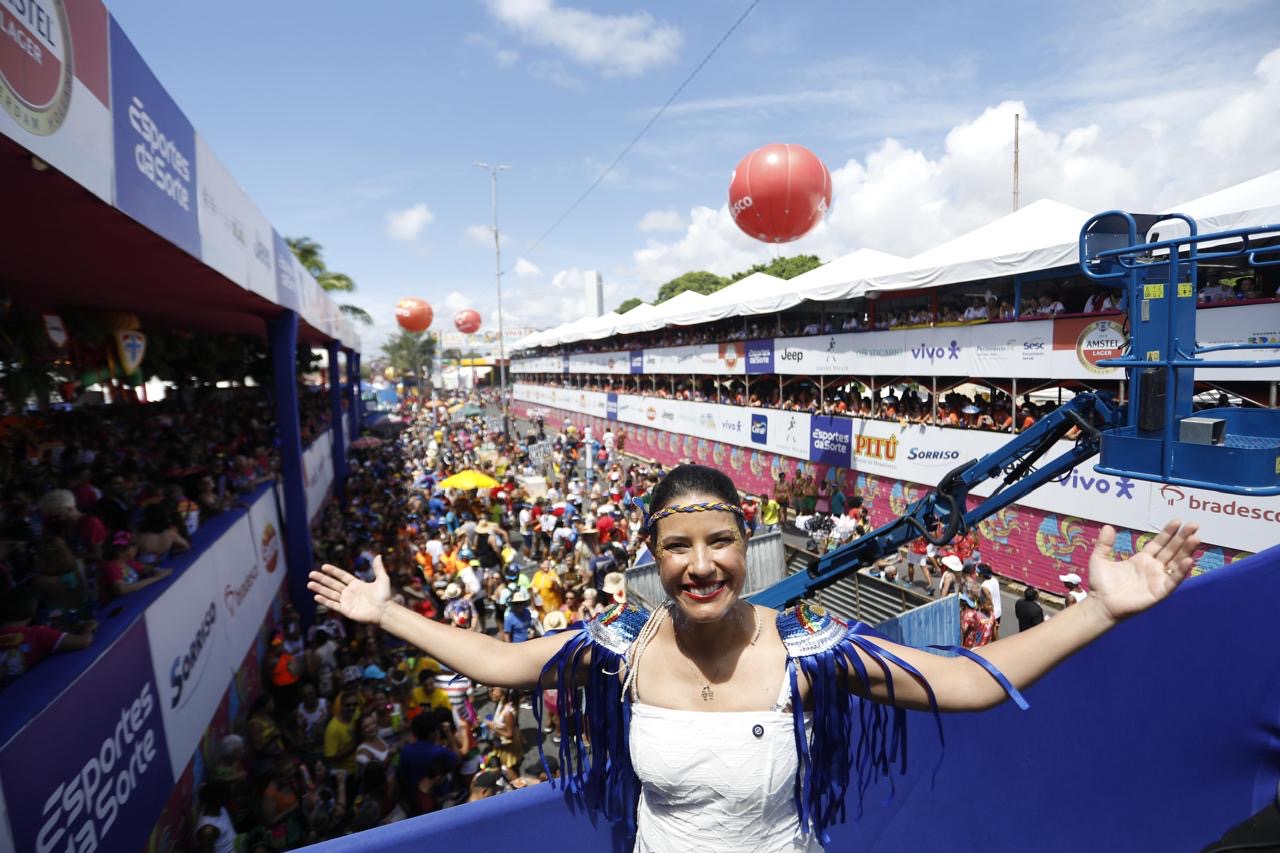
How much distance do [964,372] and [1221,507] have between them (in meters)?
4.36

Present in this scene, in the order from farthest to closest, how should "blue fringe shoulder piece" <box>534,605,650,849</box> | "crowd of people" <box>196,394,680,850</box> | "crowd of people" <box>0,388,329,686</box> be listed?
"crowd of people" <box>196,394,680,850</box>
"crowd of people" <box>0,388,329,686</box>
"blue fringe shoulder piece" <box>534,605,650,849</box>

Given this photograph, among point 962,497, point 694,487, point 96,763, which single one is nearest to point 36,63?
point 694,487

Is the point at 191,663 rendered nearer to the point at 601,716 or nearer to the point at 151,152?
the point at 151,152

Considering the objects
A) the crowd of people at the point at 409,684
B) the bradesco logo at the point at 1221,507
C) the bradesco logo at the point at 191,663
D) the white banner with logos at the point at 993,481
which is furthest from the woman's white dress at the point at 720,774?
the bradesco logo at the point at 1221,507

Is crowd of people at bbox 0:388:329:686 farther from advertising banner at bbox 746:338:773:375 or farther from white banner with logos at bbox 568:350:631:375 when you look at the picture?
white banner with logos at bbox 568:350:631:375

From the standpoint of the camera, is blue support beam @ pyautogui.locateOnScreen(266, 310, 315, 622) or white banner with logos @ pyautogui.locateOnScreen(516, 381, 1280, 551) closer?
white banner with logos @ pyautogui.locateOnScreen(516, 381, 1280, 551)

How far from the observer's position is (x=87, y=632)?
157 inches

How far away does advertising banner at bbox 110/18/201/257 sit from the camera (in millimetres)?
3301

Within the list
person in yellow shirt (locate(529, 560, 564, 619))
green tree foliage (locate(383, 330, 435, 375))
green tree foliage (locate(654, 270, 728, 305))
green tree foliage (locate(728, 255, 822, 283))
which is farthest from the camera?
green tree foliage (locate(383, 330, 435, 375))

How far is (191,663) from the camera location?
17.9 ft

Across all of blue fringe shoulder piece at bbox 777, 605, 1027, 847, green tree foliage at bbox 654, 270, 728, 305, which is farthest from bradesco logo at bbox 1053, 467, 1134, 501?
green tree foliage at bbox 654, 270, 728, 305

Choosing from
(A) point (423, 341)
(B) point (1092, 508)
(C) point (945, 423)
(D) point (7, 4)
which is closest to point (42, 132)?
(D) point (7, 4)

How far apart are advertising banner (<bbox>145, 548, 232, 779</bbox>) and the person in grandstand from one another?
398 cm

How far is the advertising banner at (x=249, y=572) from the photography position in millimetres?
6918
